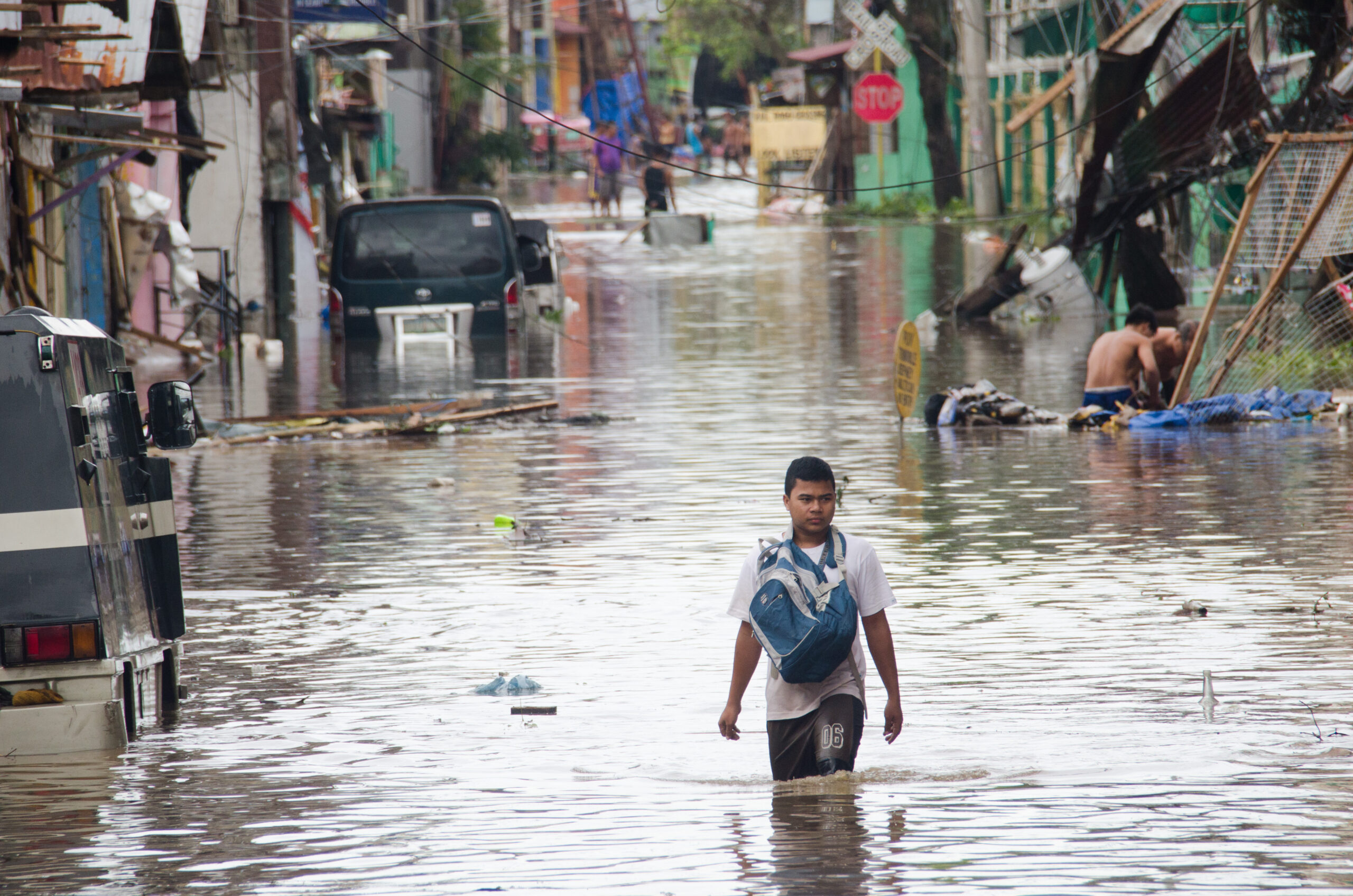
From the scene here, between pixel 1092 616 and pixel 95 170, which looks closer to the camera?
pixel 1092 616

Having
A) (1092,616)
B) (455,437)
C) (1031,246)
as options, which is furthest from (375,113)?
(1092,616)

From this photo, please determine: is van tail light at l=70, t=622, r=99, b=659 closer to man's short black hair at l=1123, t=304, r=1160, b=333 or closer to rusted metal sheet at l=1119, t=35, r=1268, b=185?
man's short black hair at l=1123, t=304, r=1160, b=333

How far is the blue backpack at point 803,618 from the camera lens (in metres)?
5.49

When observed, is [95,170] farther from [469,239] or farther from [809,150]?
[809,150]

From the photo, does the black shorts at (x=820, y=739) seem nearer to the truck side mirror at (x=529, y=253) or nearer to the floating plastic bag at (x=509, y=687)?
the floating plastic bag at (x=509, y=687)

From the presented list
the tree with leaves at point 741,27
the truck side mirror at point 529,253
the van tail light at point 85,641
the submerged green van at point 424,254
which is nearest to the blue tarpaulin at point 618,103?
the tree with leaves at point 741,27

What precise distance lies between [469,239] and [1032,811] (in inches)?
727

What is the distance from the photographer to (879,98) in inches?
1877

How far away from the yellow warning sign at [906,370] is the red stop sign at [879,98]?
32.8 meters

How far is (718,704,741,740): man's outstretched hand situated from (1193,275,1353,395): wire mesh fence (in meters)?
11.2

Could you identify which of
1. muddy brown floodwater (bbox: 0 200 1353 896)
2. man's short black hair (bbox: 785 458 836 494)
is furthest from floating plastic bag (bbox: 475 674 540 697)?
man's short black hair (bbox: 785 458 836 494)

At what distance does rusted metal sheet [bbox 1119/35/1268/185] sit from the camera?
751 inches

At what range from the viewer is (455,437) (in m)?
15.8

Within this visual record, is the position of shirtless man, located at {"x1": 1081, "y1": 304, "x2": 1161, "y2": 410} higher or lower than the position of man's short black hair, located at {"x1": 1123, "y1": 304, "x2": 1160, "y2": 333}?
lower
